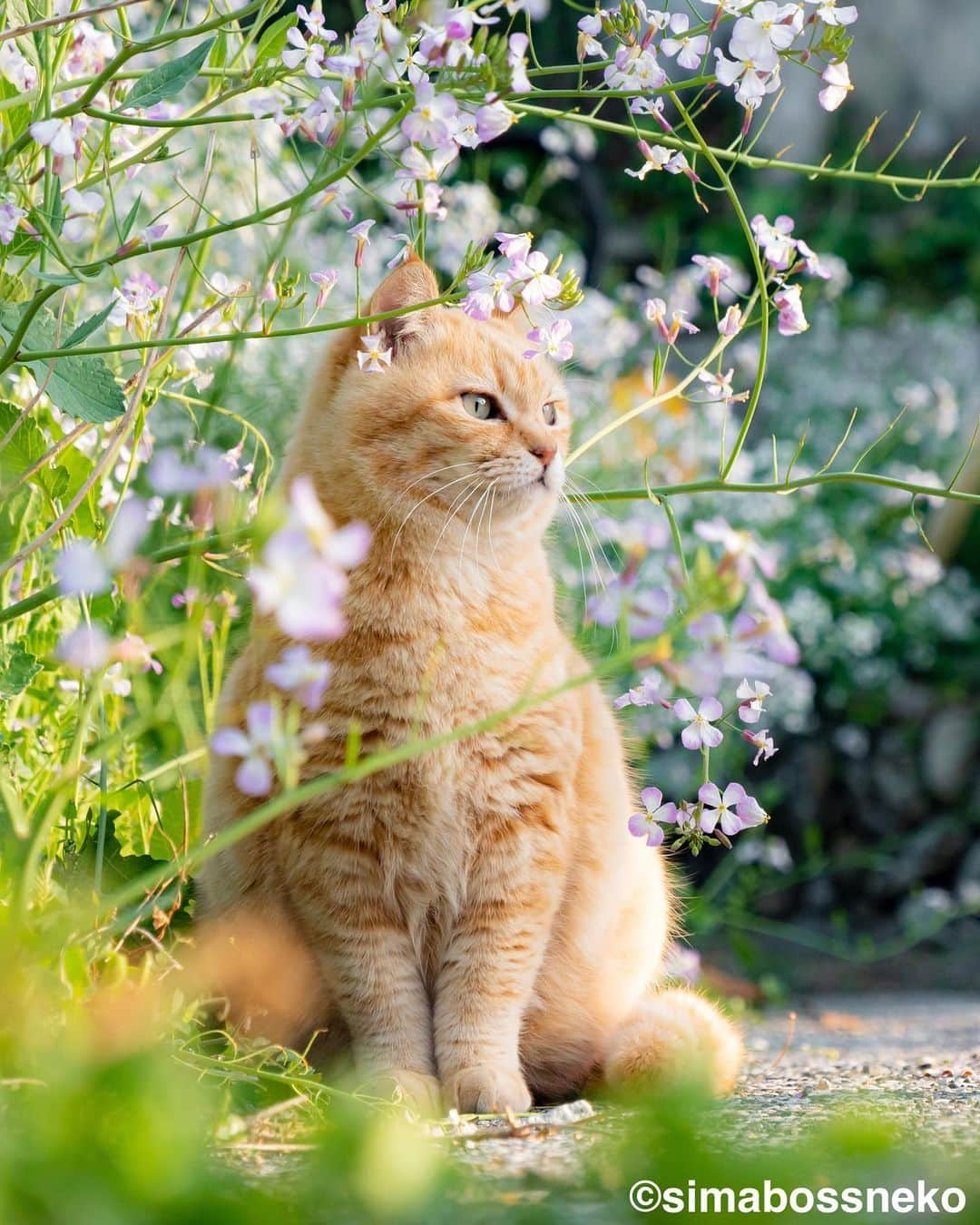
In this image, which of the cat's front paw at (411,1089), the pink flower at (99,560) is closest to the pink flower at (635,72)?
the pink flower at (99,560)

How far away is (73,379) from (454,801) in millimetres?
654

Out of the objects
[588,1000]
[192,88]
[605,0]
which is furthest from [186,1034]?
[605,0]

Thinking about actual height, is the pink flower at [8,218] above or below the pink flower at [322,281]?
above

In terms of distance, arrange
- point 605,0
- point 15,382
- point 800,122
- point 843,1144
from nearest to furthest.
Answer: point 843,1144 → point 15,382 → point 605,0 → point 800,122

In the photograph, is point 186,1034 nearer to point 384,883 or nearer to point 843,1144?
point 384,883

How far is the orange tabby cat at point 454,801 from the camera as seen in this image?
1.60 m

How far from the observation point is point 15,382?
6.33ft

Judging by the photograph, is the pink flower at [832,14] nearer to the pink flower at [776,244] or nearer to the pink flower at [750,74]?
the pink flower at [750,74]

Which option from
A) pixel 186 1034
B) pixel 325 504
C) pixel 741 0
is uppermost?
pixel 741 0

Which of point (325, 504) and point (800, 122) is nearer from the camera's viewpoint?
point (325, 504)

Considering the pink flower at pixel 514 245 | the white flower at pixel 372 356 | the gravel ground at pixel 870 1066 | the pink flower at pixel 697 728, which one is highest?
the pink flower at pixel 514 245

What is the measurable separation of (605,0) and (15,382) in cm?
435

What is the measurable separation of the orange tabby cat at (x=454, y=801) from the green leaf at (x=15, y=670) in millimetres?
261

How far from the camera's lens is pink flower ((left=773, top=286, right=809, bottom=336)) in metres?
1.46
